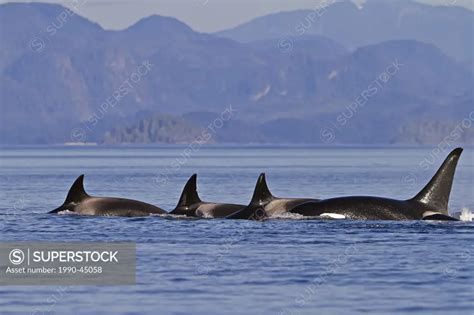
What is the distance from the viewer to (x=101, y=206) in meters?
39.2

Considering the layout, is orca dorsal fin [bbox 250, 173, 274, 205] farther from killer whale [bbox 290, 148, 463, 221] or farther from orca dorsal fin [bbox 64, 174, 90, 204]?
orca dorsal fin [bbox 64, 174, 90, 204]

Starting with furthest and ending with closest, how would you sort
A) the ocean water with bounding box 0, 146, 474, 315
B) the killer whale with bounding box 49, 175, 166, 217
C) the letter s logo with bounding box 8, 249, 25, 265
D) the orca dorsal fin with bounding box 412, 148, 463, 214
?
the killer whale with bounding box 49, 175, 166, 217 → the orca dorsal fin with bounding box 412, 148, 463, 214 → the letter s logo with bounding box 8, 249, 25, 265 → the ocean water with bounding box 0, 146, 474, 315

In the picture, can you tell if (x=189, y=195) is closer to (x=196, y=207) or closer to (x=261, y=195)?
(x=196, y=207)

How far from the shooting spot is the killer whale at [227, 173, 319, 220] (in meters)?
36.0

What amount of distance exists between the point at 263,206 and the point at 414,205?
4394 mm

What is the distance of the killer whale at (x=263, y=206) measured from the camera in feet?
118

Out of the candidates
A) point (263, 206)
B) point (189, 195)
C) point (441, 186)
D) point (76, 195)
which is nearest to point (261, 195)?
point (263, 206)

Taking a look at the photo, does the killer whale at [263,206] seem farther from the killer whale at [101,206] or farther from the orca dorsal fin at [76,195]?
the orca dorsal fin at [76,195]

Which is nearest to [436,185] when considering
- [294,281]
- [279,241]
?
[279,241]

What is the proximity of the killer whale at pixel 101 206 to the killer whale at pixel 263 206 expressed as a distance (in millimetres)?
3479

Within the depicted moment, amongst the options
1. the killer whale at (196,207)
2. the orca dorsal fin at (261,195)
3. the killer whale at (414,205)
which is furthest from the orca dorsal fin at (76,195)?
the killer whale at (414,205)

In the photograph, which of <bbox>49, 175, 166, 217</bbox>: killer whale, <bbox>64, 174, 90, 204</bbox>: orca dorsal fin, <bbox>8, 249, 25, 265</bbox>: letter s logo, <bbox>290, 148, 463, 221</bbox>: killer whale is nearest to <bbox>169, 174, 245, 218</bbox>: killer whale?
<bbox>49, 175, 166, 217</bbox>: killer whale

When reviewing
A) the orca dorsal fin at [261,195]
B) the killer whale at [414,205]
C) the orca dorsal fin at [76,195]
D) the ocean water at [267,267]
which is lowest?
the ocean water at [267,267]

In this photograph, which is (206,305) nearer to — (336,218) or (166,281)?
(166,281)
